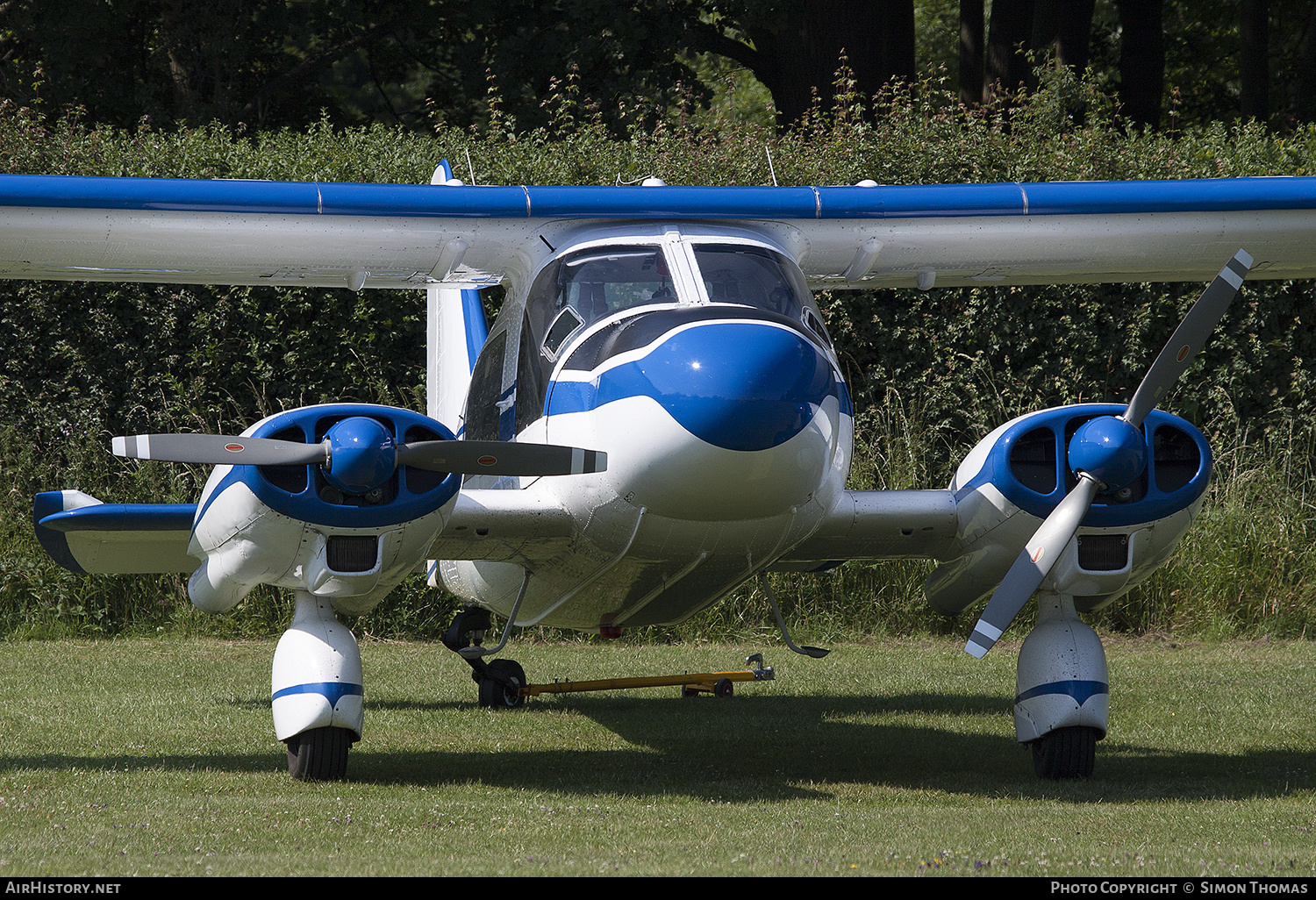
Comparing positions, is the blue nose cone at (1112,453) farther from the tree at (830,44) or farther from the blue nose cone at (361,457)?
the tree at (830,44)

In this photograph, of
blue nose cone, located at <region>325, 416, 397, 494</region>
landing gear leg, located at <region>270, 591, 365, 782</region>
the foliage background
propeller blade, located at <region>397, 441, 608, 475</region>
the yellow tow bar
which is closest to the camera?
propeller blade, located at <region>397, 441, 608, 475</region>

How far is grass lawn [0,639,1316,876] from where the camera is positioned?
4.48 metres

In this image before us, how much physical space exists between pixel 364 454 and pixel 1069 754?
375 centimetres

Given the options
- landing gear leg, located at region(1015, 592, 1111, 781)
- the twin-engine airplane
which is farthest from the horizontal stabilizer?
landing gear leg, located at region(1015, 592, 1111, 781)

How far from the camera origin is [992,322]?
38.0ft

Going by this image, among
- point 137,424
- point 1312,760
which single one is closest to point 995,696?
point 1312,760

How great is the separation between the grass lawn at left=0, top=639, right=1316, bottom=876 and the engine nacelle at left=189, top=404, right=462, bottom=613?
101 centimetres

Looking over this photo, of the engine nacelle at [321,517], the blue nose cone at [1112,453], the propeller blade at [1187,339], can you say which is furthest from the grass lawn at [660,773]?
the propeller blade at [1187,339]

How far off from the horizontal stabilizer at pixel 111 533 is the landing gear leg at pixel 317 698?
0.88 m

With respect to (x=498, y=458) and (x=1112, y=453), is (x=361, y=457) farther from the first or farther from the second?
(x=1112, y=453)

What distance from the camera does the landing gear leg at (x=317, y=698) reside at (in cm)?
577

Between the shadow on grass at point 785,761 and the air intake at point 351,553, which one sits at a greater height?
the air intake at point 351,553

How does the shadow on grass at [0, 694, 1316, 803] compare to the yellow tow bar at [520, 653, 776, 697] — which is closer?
the shadow on grass at [0, 694, 1316, 803]

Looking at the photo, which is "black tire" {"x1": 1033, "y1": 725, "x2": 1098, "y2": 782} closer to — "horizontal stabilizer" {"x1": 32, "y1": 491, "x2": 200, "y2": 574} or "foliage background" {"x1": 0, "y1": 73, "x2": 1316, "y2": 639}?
"horizontal stabilizer" {"x1": 32, "y1": 491, "x2": 200, "y2": 574}
